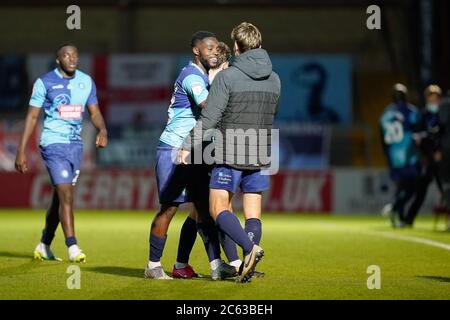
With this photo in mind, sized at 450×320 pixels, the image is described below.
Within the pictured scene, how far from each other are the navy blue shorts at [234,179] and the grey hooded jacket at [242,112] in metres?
0.07

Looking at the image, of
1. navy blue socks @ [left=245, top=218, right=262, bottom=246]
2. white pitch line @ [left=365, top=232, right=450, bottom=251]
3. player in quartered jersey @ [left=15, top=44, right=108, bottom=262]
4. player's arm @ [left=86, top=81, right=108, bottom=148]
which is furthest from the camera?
white pitch line @ [left=365, top=232, right=450, bottom=251]

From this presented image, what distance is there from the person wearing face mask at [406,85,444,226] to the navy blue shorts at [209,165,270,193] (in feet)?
29.3

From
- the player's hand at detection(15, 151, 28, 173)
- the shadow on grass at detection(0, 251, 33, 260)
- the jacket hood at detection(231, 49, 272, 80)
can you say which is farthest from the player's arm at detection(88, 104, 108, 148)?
the jacket hood at detection(231, 49, 272, 80)

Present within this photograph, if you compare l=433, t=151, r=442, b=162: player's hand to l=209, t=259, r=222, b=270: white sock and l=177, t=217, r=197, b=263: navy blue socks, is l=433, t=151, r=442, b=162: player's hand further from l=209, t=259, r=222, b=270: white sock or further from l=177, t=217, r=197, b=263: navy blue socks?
l=209, t=259, r=222, b=270: white sock

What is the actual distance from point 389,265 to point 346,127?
18.4 m

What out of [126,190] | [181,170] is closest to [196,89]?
[181,170]

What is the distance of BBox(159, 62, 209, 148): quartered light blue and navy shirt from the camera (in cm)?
1058

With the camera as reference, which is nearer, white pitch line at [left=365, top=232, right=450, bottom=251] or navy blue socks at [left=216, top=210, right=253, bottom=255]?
navy blue socks at [left=216, top=210, right=253, bottom=255]

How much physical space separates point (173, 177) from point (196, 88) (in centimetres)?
88

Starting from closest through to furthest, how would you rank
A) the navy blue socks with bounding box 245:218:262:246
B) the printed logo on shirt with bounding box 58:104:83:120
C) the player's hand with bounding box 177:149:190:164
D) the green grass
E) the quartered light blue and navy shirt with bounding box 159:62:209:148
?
the green grass → the player's hand with bounding box 177:149:190:164 → the quartered light blue and navy shirt with bounding box 159:62:209:148 → the navy blue socks with bounding box 245:218:262:246 → the printed logo on shirt with bounding box 58:104:83:120

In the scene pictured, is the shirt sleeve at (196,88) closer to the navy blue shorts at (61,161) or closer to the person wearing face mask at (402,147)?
the navy blue shorts at (61,161)

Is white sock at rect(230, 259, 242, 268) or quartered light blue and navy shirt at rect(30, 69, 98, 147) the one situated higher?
quartered light blue and navy shirt at rect(30, 69, 98, 147)

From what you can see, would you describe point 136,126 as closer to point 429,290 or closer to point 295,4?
→ point 295,4

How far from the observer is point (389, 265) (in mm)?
12430
